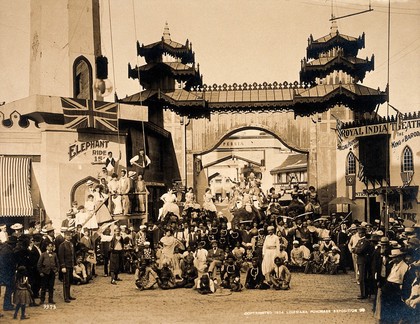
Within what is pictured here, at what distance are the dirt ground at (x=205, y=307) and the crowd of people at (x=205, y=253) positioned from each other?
27cm

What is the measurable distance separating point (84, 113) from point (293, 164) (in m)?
23.0

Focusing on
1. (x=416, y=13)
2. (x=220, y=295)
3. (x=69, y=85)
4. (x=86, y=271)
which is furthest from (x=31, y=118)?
(x=416, y=13)

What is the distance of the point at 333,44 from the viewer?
13.8 metres

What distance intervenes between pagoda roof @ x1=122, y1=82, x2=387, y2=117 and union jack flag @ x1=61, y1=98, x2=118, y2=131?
3.99 m

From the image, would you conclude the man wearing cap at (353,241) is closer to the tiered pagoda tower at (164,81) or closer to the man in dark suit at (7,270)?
the man in dark suit at (7,270)

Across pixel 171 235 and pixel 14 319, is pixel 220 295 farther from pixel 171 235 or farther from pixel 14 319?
pixel 14 319

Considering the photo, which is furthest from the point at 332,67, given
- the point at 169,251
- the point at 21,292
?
the point at 21,292

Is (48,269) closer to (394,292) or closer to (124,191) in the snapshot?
(124,191)

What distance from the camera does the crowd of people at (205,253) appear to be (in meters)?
7.85

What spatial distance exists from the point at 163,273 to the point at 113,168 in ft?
12.7

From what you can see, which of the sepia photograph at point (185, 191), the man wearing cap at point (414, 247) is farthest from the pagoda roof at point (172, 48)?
the man wearing cap at point (414, 247)

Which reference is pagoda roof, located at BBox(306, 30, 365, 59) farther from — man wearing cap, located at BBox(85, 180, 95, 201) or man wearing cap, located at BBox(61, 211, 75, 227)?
man wearing cap, located at BBox(61, 211, 75, 227)

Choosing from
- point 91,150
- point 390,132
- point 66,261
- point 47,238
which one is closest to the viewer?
point 66,261

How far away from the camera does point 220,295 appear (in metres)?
9.07
